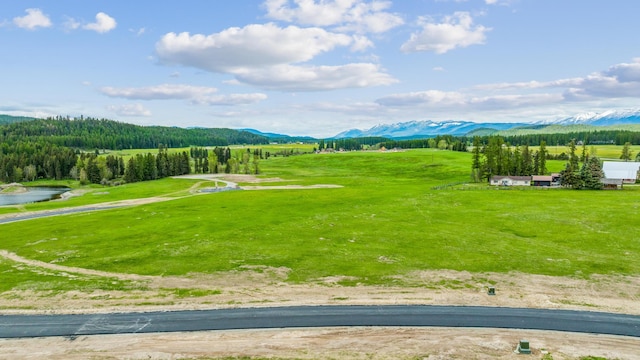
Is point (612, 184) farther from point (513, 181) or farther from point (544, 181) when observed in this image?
point (513, 181)

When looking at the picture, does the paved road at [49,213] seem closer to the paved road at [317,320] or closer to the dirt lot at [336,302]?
the dirt lot at [336,302]

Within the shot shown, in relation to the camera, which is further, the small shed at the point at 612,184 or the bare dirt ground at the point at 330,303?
the small shed at the point at 612,184

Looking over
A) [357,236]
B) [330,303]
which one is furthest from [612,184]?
[330,303]

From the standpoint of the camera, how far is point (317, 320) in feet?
102

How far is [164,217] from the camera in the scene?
78.9 metres

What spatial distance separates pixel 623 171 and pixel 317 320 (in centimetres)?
13016

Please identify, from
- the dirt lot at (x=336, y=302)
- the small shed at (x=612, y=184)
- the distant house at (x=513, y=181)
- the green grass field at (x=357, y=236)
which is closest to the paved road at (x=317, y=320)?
the dirt lot at (x=336, y=302)

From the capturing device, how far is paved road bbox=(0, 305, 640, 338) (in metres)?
29.7

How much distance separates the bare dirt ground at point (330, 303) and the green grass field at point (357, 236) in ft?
9.58

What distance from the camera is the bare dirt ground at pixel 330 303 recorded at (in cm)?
2628

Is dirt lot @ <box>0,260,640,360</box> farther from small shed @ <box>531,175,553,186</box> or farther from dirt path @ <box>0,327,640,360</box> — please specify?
small shed @ <box>531,175,553,186</box>

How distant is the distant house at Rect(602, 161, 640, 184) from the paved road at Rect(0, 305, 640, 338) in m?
108

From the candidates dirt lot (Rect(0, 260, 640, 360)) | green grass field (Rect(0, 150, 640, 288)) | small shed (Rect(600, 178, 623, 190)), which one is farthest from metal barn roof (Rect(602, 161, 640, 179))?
dirt lot (Rect(0, 260, 640, 360))

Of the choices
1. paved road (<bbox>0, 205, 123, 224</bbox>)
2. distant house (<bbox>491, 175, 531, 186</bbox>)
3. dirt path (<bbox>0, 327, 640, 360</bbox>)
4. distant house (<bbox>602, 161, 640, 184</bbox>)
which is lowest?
paved road (<bbox>0, 205, 123, 224</bbox>)
